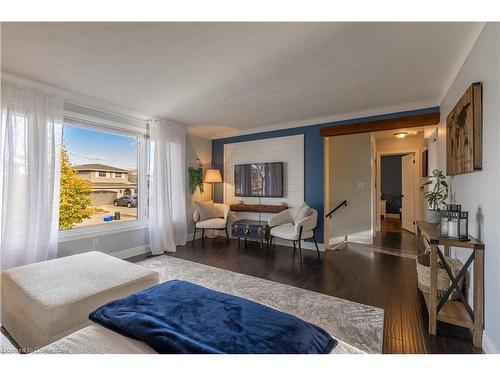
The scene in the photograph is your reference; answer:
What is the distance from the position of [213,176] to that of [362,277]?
11.3 feet

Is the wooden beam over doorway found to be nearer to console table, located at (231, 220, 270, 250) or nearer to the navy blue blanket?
console table, located at (231, 220, 270, 250)

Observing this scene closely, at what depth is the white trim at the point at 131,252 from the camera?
374 cm

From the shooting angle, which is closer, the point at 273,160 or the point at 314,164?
the point at 314,164

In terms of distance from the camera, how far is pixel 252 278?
2.95 m

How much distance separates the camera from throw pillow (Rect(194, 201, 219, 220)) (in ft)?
15.7

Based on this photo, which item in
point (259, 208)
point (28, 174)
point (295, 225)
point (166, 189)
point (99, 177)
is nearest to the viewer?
point (28, 174)

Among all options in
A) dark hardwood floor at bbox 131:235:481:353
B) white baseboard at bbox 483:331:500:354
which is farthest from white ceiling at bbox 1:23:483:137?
dark hardwood floor at bbox 131:235:481:353

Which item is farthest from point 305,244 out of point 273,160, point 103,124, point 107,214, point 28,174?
point 28,174

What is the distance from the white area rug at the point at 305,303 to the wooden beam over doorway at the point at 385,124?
2762mm

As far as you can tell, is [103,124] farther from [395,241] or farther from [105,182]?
[395,241]

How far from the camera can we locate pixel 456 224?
6.06 feet
